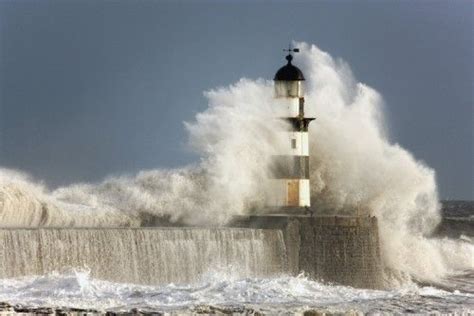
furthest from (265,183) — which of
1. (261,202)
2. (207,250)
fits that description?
(207,250)

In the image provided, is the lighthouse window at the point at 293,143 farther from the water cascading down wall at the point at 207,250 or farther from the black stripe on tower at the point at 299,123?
the water cascading down wall at the point at 207,250

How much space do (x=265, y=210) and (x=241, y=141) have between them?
1.25 metres

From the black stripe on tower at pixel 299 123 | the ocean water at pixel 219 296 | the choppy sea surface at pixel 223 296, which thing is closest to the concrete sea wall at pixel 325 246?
the choppy sea surface at pixel 223 296

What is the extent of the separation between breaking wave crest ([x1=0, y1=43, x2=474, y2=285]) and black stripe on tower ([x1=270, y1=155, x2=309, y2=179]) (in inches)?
6.5

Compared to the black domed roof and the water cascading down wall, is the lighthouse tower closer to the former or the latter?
the black domed roof

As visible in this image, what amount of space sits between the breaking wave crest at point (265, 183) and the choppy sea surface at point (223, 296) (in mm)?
2319

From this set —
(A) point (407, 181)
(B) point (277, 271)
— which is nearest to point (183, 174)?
(B) point (277, 271)

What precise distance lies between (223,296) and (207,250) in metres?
1.90

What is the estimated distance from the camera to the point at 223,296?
17328mm

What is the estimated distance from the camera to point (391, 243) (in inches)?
947

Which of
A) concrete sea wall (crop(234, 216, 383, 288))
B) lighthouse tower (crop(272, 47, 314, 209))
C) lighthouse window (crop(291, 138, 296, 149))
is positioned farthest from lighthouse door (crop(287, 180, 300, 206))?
concrete sea wall (crop(234, 216, 383, 288))

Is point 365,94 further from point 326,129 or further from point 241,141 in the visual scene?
point 241,141

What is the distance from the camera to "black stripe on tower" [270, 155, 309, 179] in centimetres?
2269

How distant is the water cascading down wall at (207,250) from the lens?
55.4 feet
